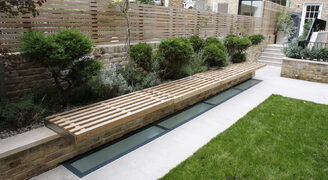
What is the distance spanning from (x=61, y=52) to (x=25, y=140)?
3.94 ft

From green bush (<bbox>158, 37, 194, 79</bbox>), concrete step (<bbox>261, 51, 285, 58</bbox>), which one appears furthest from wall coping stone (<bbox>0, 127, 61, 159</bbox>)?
concrete step (<bbox>261, 51, 285, 58</bbox>)

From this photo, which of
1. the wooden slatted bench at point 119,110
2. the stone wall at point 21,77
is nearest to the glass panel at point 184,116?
the wooden slatted bench at point 119,110

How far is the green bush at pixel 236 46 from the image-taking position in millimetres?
7911

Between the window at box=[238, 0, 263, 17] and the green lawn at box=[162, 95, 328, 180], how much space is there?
41.4ft

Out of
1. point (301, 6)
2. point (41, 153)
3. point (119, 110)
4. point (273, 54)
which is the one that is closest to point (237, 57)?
point (273, 54)

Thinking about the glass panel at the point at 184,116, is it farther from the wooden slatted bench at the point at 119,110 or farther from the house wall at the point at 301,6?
the house wall at the point at 301,6

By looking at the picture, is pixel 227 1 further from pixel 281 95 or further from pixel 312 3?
pixel 281 95

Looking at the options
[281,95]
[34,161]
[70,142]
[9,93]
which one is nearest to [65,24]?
[9,93]

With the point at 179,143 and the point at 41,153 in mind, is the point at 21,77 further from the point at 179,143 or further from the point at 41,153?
the point at 179,143

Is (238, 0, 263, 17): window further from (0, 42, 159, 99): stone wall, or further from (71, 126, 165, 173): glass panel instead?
(0, 42, 159, 99): stone wall

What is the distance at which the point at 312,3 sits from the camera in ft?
48.3

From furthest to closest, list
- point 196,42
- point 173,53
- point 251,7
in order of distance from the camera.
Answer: point 251,7 < point 196,42 < point 173,53

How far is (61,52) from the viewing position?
3184mm

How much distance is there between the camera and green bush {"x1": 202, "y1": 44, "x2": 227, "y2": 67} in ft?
21.4
